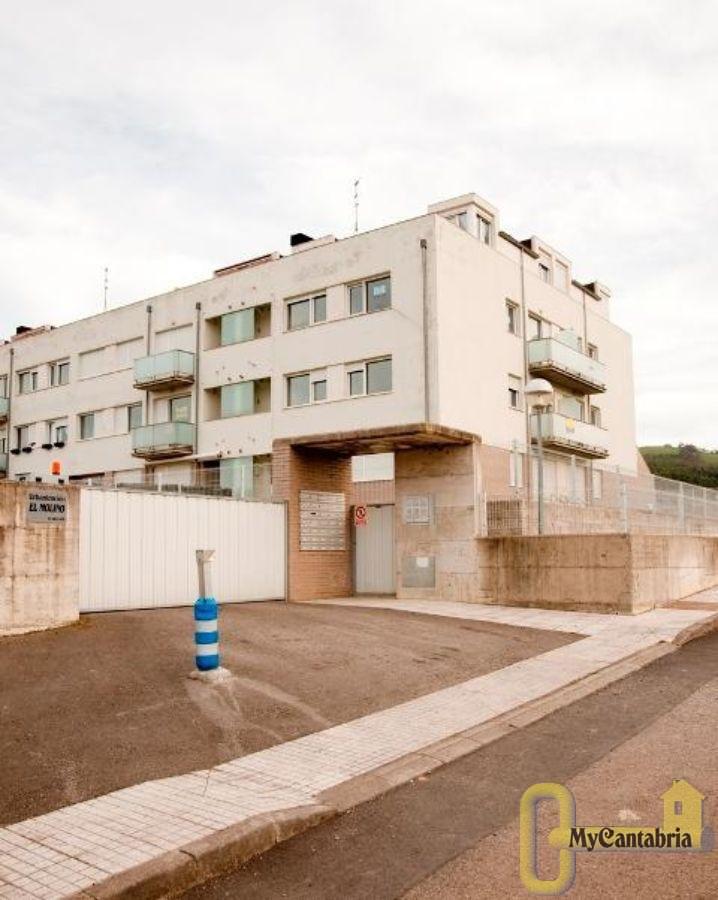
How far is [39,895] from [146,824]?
3.35ft

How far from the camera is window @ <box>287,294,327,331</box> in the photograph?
3034 cm

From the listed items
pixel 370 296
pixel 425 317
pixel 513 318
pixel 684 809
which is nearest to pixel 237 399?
pixel 370 296

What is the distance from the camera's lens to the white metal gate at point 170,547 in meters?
14.4

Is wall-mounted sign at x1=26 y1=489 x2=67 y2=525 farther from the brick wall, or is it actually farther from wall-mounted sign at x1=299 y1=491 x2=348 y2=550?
wall-mounted sign at x1=299 y1=491 x2=348 y2=550

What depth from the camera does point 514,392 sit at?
31891 millimetres

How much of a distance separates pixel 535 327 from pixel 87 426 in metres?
20.0

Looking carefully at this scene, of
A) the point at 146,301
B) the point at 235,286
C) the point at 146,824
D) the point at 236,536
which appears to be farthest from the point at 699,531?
the point at 146,301

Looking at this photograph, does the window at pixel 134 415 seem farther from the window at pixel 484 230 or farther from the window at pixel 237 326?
the window at pixel 484 230

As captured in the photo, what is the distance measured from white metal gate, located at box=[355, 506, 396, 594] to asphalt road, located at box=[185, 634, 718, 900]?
45.2 ft

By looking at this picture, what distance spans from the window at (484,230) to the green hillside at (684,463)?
2572 inches

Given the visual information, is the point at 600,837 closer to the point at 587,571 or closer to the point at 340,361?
the point at 587,571

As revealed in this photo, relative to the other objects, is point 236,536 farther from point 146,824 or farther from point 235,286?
point 235,286

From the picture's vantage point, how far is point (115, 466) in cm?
3653

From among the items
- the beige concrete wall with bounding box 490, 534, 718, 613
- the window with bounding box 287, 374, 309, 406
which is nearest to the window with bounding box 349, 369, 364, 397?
the window with bounding box 287, 374, 309, 406
